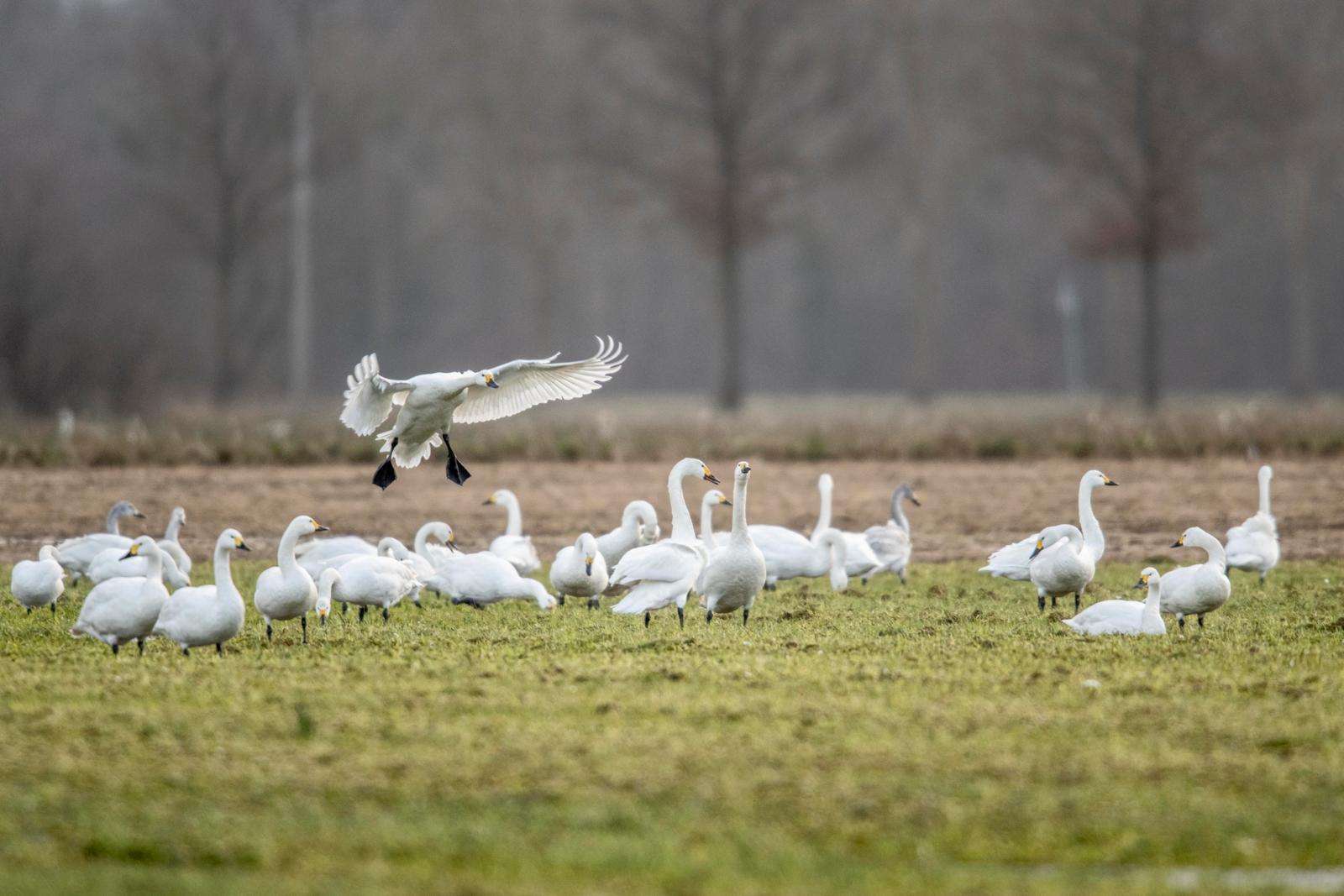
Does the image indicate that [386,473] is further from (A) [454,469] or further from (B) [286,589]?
(B) [286,589]

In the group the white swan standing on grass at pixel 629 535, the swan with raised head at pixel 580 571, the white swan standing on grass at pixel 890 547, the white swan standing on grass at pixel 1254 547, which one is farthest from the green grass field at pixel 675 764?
the white swan standing on grass at pixel 890 547

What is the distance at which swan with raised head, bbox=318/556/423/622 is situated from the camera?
10.4m

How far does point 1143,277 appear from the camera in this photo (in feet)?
109

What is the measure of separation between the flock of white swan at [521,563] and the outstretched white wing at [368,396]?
0.02 metres

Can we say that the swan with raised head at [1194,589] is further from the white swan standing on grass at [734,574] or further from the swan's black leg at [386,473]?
the swan's black leg at [386,473]

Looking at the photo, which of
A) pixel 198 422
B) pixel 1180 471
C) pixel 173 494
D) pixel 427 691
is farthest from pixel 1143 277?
pixel 427 691

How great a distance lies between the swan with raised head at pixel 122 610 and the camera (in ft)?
28.4

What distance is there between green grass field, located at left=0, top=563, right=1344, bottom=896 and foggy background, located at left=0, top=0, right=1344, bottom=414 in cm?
2009

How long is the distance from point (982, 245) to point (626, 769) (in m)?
50.2

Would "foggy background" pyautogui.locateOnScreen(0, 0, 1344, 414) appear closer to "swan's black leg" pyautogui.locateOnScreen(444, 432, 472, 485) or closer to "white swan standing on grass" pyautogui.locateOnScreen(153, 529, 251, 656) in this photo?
"swan's black leg" pyautogui.locateOnScreen(444, 432, 472, 485)

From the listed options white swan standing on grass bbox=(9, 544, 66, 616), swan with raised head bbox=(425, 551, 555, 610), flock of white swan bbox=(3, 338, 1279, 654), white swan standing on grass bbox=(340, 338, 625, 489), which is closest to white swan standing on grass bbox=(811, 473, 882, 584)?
flock of white swan bbox=(3, 338, 1279, 654)

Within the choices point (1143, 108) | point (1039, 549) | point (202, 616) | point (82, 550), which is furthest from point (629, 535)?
point (1143, 108)

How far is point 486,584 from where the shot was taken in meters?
11.2

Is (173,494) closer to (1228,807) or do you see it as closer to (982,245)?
(1228,807)
